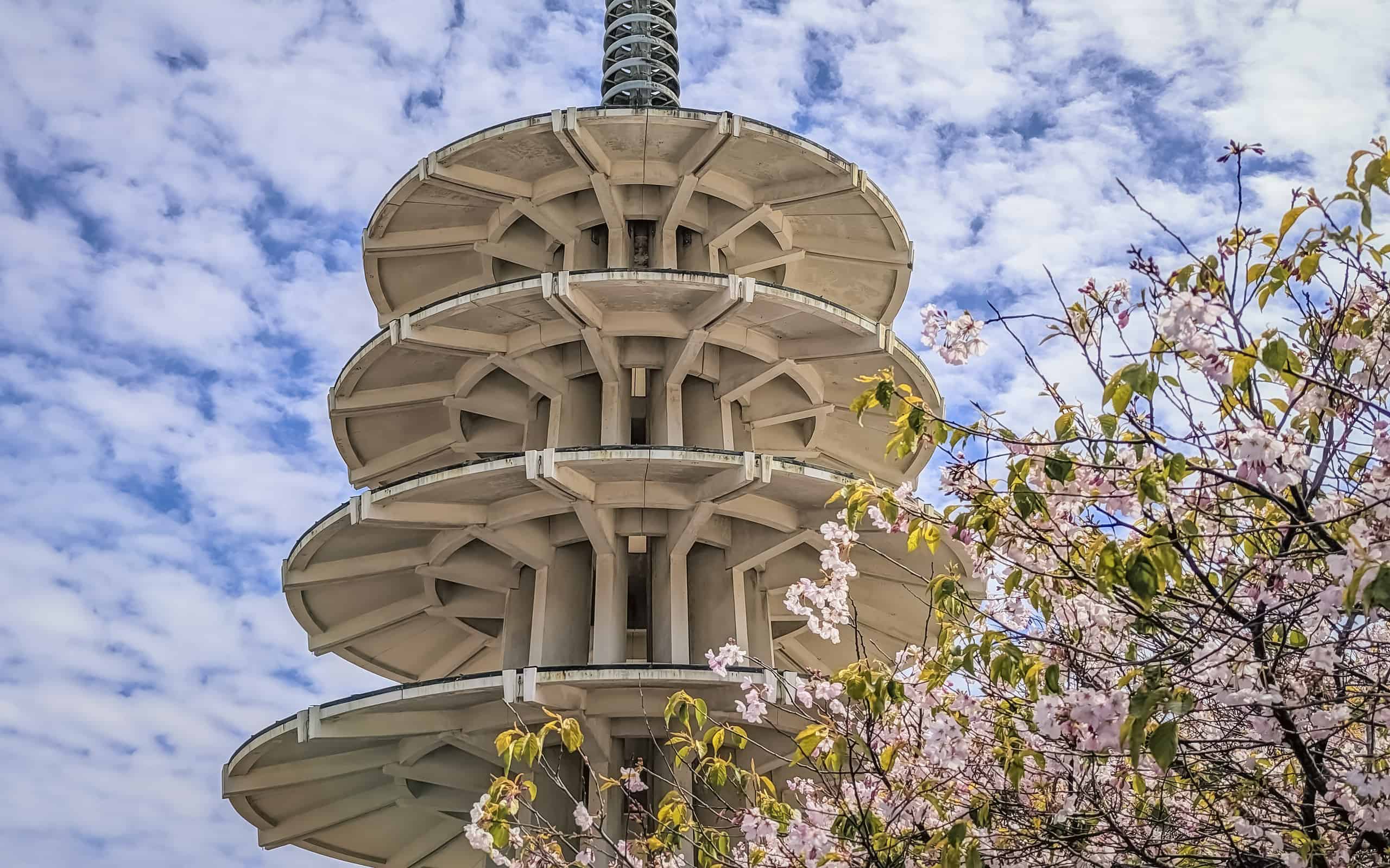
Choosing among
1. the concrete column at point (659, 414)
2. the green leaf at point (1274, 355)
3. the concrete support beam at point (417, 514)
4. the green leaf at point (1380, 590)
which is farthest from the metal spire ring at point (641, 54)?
the green leaf at point (1380, 590)

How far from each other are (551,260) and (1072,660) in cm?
2154

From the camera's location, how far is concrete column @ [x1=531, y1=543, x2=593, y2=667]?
945 inches

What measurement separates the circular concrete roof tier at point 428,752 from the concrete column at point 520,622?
1.93 m

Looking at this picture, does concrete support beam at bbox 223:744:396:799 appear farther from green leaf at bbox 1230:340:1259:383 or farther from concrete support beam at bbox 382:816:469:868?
green leaf at bbox 1230:340:1259:383

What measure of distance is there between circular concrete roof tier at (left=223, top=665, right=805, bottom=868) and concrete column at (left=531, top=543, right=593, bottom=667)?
168 centimetres

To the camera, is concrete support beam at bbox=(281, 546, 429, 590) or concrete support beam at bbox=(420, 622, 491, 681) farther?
concrete support beam at bbox=(420, 622, 491, 681)


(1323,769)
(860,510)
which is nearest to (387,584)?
(860,510)

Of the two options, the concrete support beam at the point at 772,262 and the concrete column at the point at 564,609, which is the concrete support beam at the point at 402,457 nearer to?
the concrete column at the point at 564,609

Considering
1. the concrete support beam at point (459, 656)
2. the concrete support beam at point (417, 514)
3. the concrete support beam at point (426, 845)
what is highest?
the concrete support beam at point (459, 656)

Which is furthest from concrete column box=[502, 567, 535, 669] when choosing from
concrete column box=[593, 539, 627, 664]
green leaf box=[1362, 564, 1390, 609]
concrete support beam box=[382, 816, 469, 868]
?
green leaf box=[1362, 564, 1390, 609]

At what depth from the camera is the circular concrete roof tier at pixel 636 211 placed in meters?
26.2

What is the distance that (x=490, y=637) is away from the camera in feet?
98.2

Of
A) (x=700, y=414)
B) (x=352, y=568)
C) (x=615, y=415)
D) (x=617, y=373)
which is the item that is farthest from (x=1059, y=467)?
(x=352, y=568)

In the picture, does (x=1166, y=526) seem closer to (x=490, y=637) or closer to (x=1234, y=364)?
(x=1234, y=364)
